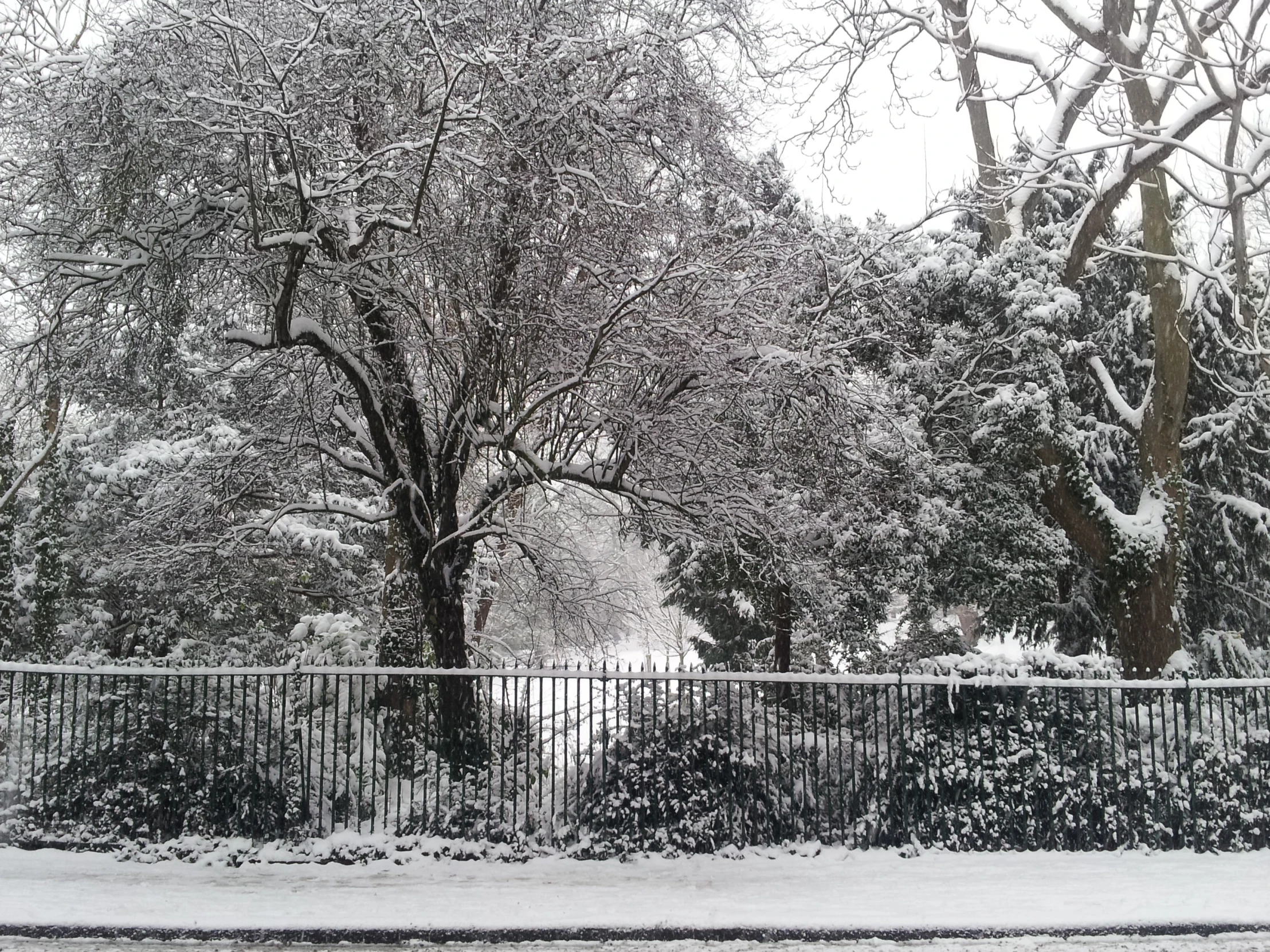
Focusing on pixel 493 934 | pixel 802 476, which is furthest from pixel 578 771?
pixel 802 476

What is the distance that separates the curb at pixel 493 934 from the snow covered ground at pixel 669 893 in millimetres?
34

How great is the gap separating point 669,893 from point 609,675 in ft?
6.65

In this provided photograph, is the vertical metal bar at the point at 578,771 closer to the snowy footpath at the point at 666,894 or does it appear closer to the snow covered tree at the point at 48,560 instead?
the snowy footpath at the point at 666,894

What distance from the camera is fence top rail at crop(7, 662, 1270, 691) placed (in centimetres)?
865

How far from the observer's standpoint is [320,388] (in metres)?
10.9

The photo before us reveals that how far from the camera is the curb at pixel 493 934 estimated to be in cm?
657

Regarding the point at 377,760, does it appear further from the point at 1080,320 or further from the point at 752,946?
the point at 1080,320

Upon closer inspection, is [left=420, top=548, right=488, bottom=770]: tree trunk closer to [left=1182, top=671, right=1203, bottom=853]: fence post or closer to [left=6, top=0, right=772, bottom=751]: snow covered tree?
[left=6, top=0, right=772, bottom=751]: snow covered tree

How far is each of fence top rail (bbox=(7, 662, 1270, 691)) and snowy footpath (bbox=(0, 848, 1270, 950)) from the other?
1569 millimetres

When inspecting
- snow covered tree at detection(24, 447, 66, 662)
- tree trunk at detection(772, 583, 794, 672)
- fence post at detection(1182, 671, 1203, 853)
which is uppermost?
snow covered tree at detection(24, 447, 66, 662)

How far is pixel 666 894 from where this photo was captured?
7.41m

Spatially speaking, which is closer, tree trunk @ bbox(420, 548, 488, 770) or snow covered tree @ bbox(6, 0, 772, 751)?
snow covered tree @ bbox(6, 0, 772, 751)

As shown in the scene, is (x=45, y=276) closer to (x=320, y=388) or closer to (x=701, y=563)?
(x=320, y=388)

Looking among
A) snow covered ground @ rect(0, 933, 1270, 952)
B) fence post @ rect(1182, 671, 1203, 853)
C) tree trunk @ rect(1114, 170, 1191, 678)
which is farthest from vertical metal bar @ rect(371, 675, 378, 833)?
tree trunk @ rect(1114, 170, 1191, 678)
